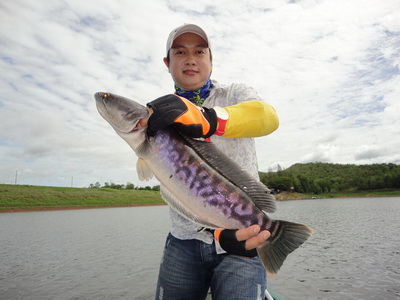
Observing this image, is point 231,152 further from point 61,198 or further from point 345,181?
point 345,181

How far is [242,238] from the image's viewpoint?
2.37 meters

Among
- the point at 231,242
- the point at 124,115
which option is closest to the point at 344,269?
the point at 231,242

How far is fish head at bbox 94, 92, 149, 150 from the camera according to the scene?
262 centimetres

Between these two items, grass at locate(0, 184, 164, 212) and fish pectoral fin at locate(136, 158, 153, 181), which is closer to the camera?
fish pectoral fin at locate(136, 158, 153, 181)

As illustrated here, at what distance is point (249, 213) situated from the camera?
2.52 meters

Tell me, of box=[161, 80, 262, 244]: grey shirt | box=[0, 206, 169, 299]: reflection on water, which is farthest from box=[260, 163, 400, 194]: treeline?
box=[161, 80, 262, 244]: grey shirt

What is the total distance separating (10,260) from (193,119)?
2365cm

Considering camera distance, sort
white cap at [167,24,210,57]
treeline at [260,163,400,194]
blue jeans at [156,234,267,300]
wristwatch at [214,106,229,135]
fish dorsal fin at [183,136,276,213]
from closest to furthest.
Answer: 1. wristwatch at [214,106,229,135]
2. fish dorsal fin at [183,136,276,213]
3. blue jeans at [156,234,267,300]
4. white cap at [167,24,210,57]
5. treeline at [260,163,400,194]

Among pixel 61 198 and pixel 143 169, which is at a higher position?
pixel 143 169

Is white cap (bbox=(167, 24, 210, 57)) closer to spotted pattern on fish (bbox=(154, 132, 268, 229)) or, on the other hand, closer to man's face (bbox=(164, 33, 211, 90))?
man's face (bbox=(164, 33, 211, 90))

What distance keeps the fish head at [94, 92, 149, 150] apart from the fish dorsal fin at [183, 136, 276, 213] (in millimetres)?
479

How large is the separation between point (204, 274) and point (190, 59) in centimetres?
273

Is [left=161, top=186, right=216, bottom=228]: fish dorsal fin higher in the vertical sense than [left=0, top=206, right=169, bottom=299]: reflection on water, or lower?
higher

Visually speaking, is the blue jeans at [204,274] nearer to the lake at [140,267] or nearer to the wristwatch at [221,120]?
the wristwatch at [221,120]
